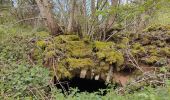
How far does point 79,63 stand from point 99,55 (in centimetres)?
45

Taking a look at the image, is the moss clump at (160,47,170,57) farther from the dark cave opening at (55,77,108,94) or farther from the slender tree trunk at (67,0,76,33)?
the slender tree trunk at (67,0,76,33)

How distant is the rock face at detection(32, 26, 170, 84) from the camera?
19.6 feet

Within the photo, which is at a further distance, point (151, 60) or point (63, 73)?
point (151, 60)

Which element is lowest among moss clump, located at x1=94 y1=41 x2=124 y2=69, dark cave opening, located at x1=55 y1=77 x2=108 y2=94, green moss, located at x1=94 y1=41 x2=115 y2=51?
dark cave opening, located at x1=55 y1=77 x2=108 y2=94

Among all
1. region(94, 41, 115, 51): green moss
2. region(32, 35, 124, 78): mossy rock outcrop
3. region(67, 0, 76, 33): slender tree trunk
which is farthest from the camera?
region(67, 0, 76, 33): slender tree trunk

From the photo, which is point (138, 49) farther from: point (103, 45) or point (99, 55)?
point (99, 55)

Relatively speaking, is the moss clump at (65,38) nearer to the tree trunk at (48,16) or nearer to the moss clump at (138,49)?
the tree trunk at (48,16)

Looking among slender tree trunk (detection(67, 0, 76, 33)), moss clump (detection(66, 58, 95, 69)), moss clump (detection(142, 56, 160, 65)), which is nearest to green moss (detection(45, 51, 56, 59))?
moss clump (detection(66, 58, 95, 69))

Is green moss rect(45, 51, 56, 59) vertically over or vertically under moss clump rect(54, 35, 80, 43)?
under

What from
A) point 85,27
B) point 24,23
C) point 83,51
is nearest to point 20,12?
point 24,23

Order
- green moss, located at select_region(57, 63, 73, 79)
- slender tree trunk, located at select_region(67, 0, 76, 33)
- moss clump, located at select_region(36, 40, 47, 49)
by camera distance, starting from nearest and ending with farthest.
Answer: green moss, located at select_region(57, 63, 73, 79), moss clump, located at select_region(36, 40, 47, 49), slender tree trunk, located at select_region(67, 0, 76, 33)

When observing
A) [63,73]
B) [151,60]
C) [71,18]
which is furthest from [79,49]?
[151,60]

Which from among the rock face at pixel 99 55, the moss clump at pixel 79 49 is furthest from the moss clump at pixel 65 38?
the moss clump at pixel 79 49

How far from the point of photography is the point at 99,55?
6090 millimetres
